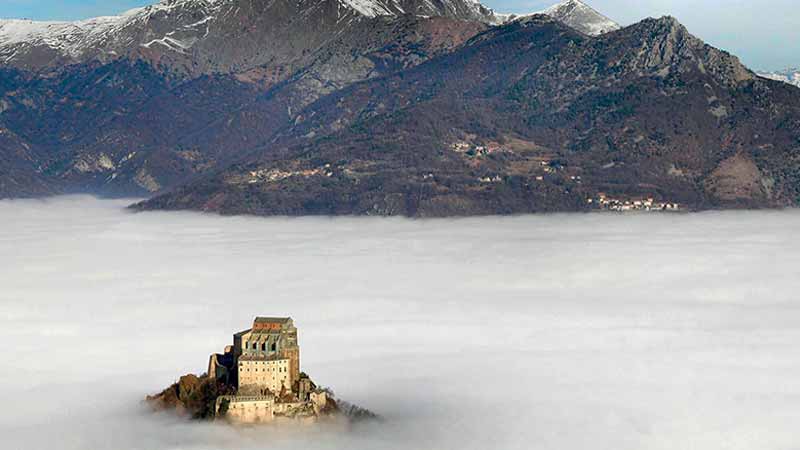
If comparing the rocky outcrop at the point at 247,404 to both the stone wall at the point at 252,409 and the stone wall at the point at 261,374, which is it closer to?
the stone wall at the point at 252,409

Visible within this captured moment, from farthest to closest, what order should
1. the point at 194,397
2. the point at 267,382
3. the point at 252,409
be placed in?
the point at 194,397, the point at 267,382, the point at 252,409

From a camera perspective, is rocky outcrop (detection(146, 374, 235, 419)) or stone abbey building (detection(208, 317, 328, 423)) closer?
stone abbey building (detection(208, 317, 328, 423))

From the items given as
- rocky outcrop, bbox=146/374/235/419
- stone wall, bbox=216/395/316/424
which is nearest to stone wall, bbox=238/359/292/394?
stone wall, bbox=216/395/316/424

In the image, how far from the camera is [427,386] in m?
197

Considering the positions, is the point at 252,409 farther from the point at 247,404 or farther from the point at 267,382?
the point at 267,382

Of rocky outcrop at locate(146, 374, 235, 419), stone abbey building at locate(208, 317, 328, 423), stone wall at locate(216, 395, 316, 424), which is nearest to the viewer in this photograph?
stone wall at locate(216, 395, 316, 424)

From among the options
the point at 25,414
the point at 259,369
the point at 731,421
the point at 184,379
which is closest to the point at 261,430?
the point at 259,369

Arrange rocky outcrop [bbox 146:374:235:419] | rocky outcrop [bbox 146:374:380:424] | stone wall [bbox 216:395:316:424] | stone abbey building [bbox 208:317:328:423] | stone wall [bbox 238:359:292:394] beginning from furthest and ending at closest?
rocky outcrop [bbox 146:374:235:419]
stone wall [bbox 238:359:292:394]
stone abbey building [bbox 208:317:328:423]
rocky outcrop [bbox 146:374:380:424]
stone wall [bbox 216:395:316:424]

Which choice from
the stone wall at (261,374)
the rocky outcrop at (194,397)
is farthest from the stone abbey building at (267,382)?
the rocky outcrop at (194,397)

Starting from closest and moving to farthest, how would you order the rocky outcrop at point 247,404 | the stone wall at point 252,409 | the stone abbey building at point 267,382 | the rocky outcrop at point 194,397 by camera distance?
1. the stone wall at point 252,409
2. the rocky outcrop at point 247,404
3. the stone abbey building at point 267,382
4. the rocky outcrop at point 194,397

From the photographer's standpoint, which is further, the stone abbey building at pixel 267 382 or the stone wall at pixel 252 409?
the stone abbey building at pixel 267 382

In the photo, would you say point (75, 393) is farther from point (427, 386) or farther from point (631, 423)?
point (631, 423)

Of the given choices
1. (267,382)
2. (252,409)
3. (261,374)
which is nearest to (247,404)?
(252,409)

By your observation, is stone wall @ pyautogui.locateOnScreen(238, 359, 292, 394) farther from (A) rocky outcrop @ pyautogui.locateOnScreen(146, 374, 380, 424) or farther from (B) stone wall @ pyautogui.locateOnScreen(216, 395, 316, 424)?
(B) stone wall @ pyautogui.locateOnScreen(216, 395, 316, 424)
